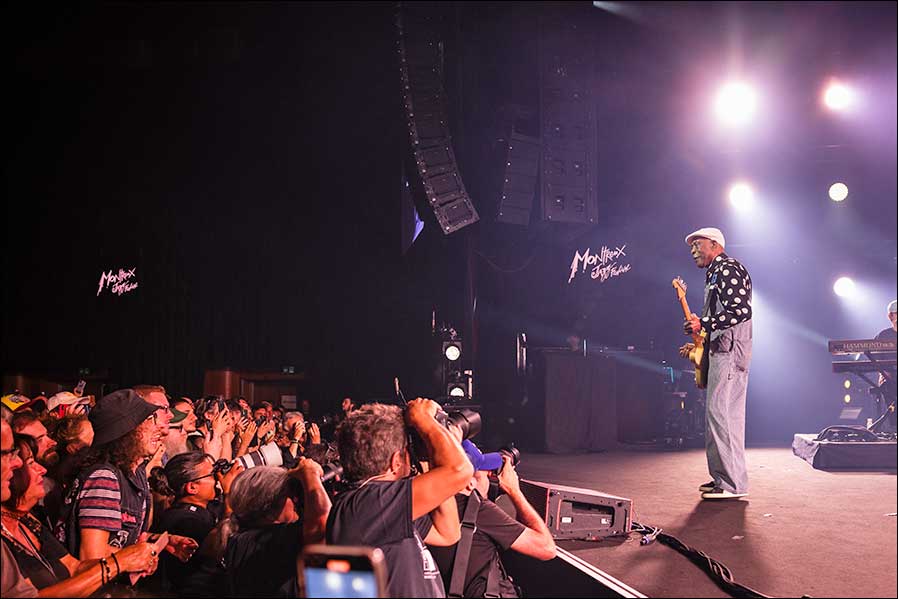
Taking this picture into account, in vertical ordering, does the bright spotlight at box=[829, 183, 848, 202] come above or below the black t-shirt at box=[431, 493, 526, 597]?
above

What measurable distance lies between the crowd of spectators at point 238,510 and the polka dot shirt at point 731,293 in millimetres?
1600

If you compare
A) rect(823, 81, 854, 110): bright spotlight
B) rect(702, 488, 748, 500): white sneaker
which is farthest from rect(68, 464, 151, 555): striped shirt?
rect(823, 81, 854, 110): bright spotlight

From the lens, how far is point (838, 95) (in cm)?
362

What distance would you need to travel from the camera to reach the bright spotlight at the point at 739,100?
413cm

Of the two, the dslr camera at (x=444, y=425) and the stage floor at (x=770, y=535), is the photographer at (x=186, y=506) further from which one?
the stage floor at (x=770, y=535)

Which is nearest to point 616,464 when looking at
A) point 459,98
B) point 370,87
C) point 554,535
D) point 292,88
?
point 554,535

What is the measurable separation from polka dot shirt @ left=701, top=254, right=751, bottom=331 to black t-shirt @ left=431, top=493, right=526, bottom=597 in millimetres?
1763

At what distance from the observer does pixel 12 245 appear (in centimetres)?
1191

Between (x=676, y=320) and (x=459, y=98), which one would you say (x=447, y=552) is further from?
(x=676, y=320)

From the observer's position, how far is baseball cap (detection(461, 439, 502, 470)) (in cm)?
267

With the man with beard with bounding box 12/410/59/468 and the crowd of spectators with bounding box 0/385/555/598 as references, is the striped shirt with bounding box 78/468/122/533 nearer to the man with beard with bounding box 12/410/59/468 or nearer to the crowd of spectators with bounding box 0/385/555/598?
the crowd of spectators with bounding box 0/385/555/598

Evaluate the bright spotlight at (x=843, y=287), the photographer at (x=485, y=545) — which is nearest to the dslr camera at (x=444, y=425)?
the photographer at (x=485, y=545)

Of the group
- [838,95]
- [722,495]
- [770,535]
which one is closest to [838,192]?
[838,95]

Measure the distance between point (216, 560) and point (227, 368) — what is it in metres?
9.26
